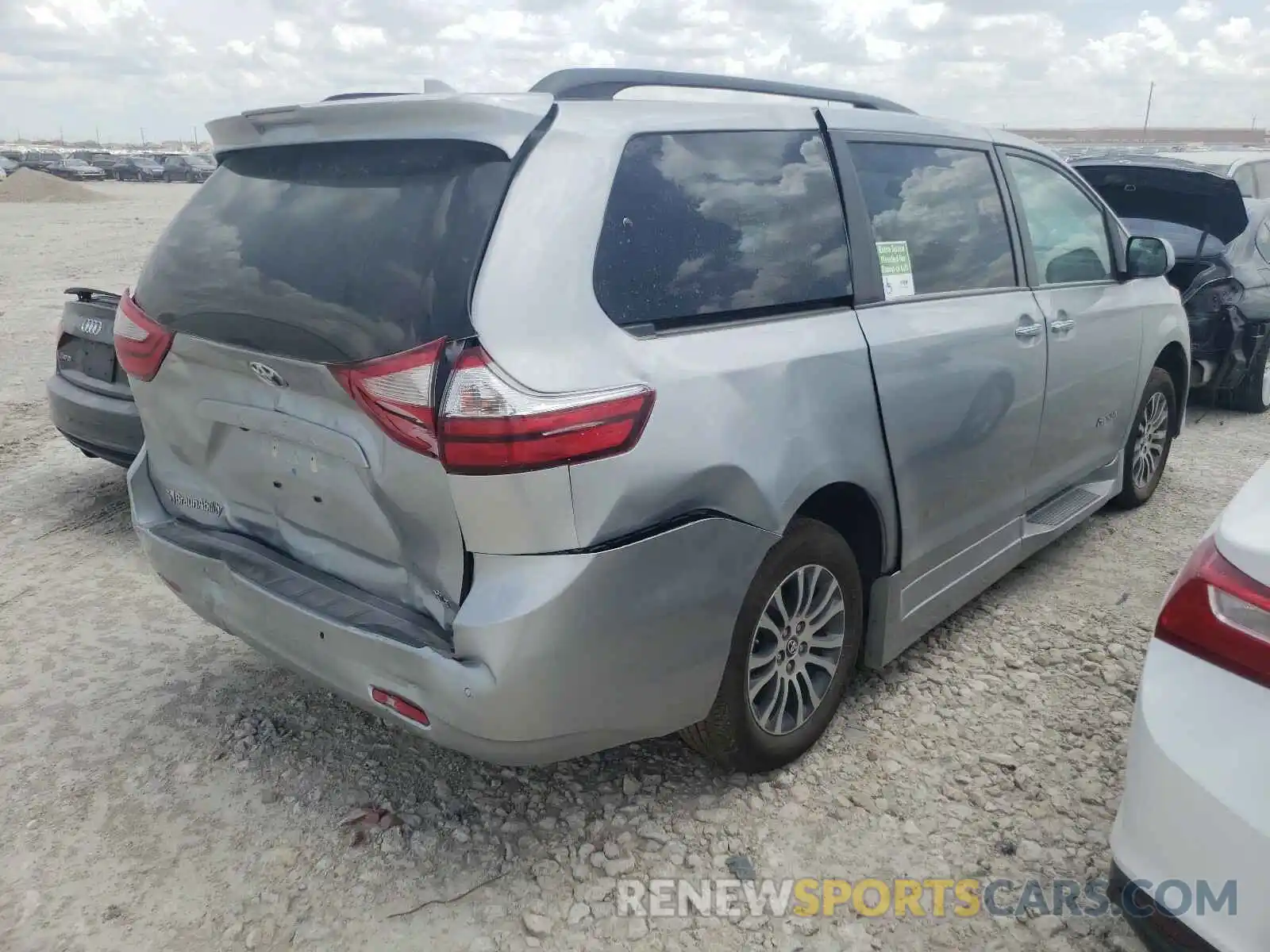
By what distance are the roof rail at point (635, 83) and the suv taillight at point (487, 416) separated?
85cm

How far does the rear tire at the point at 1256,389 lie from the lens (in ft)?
22.7

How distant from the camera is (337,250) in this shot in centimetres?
234

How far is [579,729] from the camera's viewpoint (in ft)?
7.45

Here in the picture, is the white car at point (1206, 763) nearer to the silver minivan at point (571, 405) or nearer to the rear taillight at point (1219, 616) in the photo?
the rear taillight at point (1219, 616)

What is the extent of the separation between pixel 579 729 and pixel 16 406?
6524mm

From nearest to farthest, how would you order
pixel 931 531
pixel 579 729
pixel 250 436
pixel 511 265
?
pixel 511 265, pixel 579 729, pixel 250 436, pixel 931 531

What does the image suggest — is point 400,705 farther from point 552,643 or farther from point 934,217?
point 934,217

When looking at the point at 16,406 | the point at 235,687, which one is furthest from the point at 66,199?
the point at 235,687

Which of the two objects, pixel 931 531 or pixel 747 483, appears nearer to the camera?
pixel 747 483

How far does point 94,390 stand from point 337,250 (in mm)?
3030

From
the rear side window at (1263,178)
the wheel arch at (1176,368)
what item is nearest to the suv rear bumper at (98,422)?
the wheel arch at (1176,368)

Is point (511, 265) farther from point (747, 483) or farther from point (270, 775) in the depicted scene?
point (270, 775)

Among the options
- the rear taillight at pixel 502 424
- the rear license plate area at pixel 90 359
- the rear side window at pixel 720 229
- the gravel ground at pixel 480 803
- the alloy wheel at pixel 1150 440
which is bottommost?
the gravel ground at pixel 480 803

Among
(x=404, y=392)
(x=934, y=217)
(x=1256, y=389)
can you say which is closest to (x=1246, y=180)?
(x=1256, y=389)
